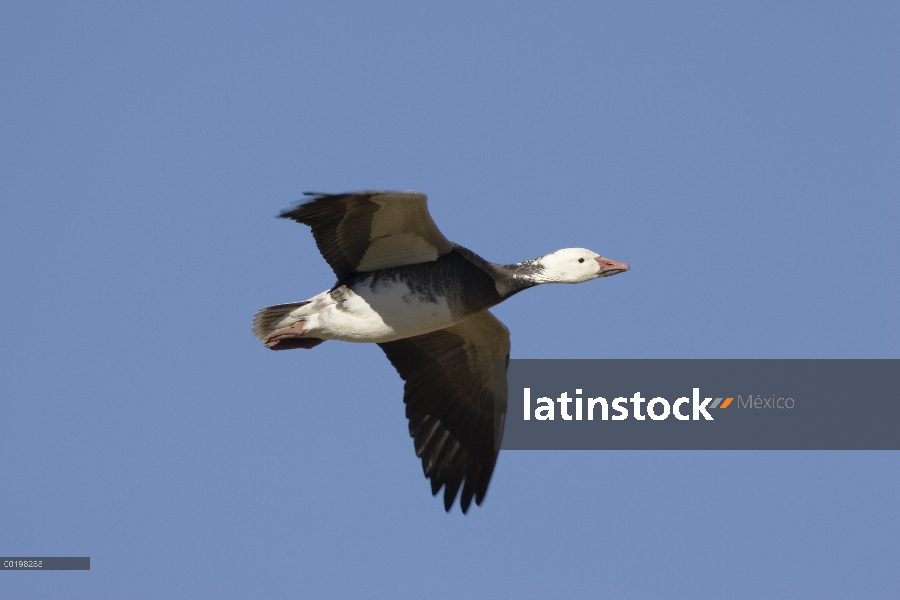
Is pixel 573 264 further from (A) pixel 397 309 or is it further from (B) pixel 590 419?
(B) pixel 590 419

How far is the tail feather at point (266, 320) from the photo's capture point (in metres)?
12.4

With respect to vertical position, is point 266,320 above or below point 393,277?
below

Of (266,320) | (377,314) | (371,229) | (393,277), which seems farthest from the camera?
(266,320)

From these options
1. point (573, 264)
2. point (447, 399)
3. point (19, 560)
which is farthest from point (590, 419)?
point (19, 560)

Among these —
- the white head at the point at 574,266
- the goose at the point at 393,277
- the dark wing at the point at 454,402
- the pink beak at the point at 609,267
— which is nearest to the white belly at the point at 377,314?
the goose at the point at 393,277

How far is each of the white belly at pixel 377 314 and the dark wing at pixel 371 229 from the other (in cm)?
25

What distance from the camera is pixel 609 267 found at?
41.1ft

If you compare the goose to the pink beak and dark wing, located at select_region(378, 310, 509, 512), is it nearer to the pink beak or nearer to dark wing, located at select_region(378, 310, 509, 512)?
the pink beak

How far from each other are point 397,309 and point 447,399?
1931 mm

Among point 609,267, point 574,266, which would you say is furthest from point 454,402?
point 609,267

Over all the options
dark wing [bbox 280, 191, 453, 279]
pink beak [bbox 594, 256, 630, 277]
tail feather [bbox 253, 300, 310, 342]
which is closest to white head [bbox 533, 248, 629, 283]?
pink beak [bbox 594, 256, 630, 277]

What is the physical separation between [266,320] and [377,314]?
1.09m

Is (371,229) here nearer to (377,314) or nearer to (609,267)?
(377,314)

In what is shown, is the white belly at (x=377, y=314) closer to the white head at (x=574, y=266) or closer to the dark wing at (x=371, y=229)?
the dark wing at (x=371, y=229)
